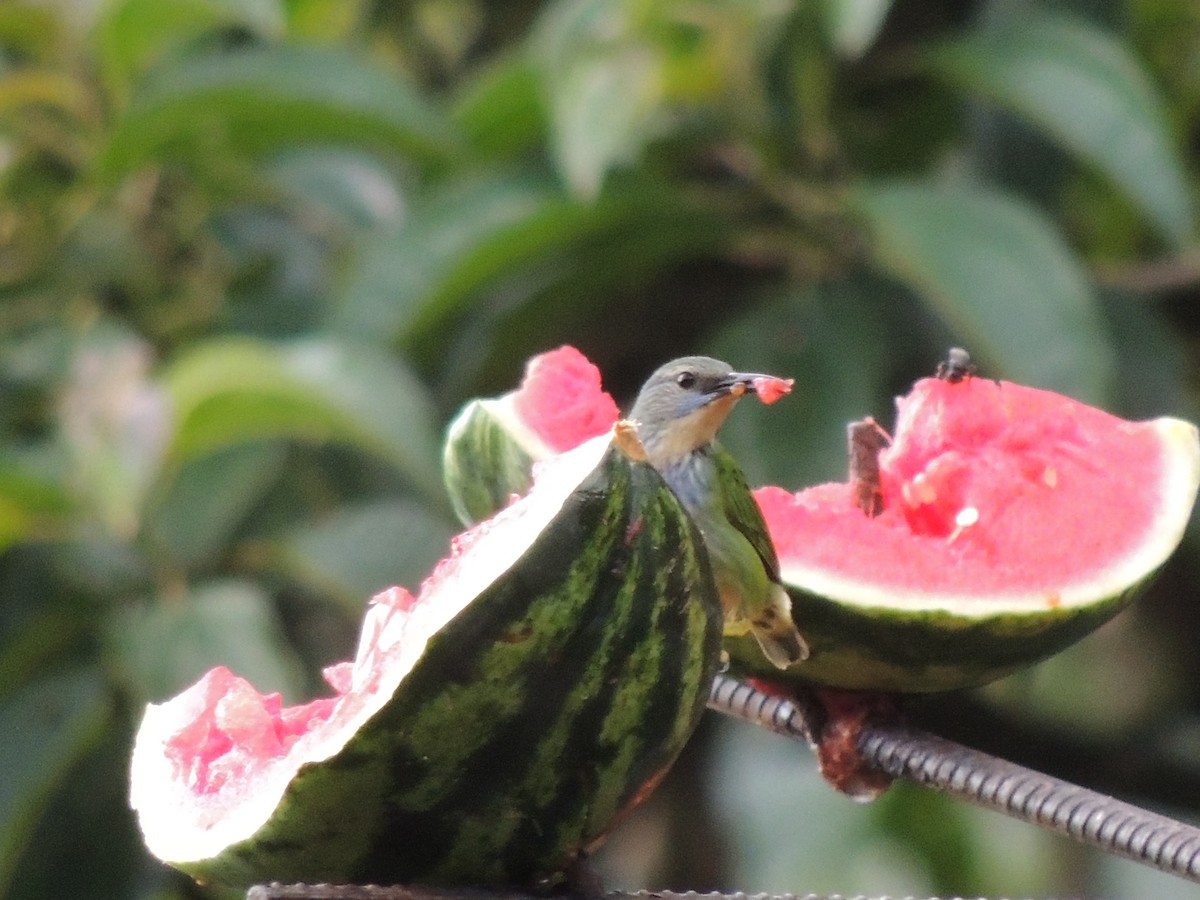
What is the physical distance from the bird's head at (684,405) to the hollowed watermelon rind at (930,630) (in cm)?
9

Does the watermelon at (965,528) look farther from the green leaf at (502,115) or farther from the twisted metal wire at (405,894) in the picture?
the green leaf at (502,115)

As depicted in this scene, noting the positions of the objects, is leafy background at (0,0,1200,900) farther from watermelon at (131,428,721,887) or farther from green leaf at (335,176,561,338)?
watermelon at (131,428,721,887)

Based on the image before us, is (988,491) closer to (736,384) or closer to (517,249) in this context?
(736,384)

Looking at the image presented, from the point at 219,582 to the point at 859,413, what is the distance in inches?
32.1

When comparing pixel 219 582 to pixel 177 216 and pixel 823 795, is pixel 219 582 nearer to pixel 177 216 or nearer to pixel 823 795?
pixel 177 216

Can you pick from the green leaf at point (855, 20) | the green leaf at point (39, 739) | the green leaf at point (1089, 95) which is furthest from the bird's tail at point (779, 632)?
the green leaf at point (39, 739)

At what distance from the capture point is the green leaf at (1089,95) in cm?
176

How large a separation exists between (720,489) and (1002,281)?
1.07 meters

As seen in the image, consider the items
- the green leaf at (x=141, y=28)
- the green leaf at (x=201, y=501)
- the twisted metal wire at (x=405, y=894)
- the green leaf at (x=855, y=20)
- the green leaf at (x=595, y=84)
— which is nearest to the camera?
the twisted metal wire at (x=405, y=894)

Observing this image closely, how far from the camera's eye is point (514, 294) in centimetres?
212

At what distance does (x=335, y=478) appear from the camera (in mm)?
2365

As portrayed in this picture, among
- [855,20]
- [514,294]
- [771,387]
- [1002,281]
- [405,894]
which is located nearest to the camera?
[405,894]

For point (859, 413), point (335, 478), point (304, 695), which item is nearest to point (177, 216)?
point (335, 478)

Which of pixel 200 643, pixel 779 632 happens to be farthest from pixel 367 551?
pixel 779 632
